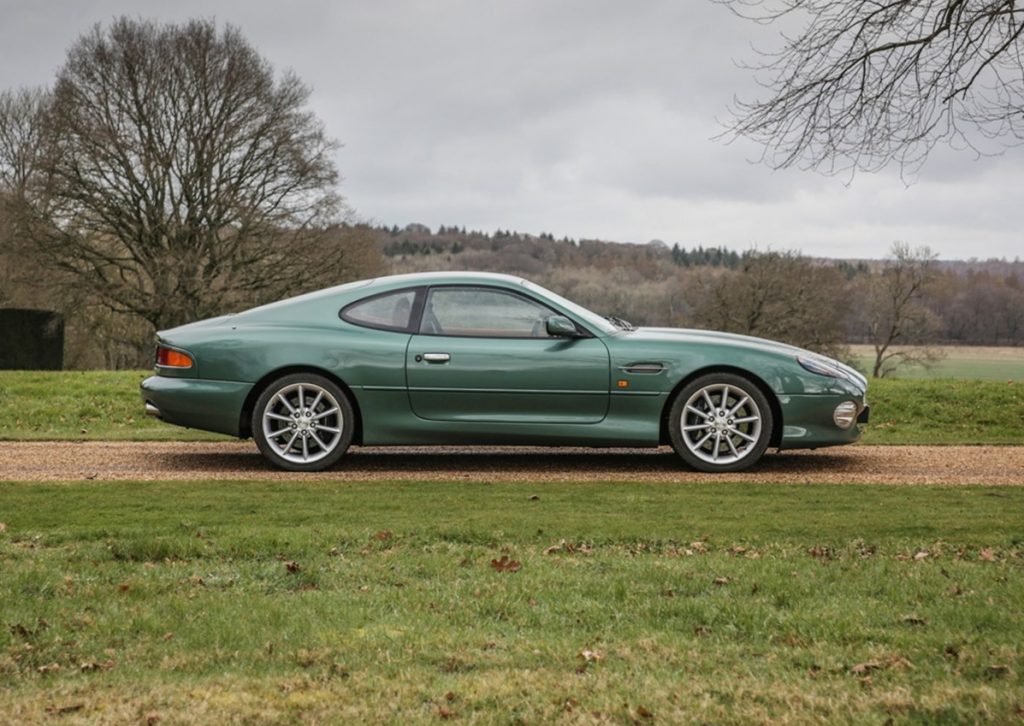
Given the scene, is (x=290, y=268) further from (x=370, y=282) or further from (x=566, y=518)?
(x=566, y=518)

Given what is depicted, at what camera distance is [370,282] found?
29.6 feet

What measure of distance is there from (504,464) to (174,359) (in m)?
2.76

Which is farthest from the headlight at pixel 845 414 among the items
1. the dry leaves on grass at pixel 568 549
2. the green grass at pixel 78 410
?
the green grass at pixel 78 410

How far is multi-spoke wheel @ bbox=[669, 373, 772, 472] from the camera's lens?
865 cm

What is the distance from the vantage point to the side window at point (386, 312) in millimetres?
8828

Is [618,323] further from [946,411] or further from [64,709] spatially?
[64,709]

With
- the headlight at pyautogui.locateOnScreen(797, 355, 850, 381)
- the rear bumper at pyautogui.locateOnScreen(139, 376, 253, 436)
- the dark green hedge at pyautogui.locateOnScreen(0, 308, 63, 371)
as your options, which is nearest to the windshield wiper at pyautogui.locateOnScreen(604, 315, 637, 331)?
the headlight at pyautogui.locateOnScreen(797, 355, 850, 381)

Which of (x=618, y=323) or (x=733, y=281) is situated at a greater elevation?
(x=733, y=281)

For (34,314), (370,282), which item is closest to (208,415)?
(370,282)

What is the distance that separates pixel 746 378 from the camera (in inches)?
343

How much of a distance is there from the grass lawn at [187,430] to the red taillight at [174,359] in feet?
7.86

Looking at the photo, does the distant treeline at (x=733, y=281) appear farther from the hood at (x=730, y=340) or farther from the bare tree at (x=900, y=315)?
the hood at (x=730, y=340)

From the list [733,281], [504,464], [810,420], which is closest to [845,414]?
[810,420]

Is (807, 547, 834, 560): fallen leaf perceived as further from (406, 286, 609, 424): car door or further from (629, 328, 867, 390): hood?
(629, 328, 867, 390): hood
